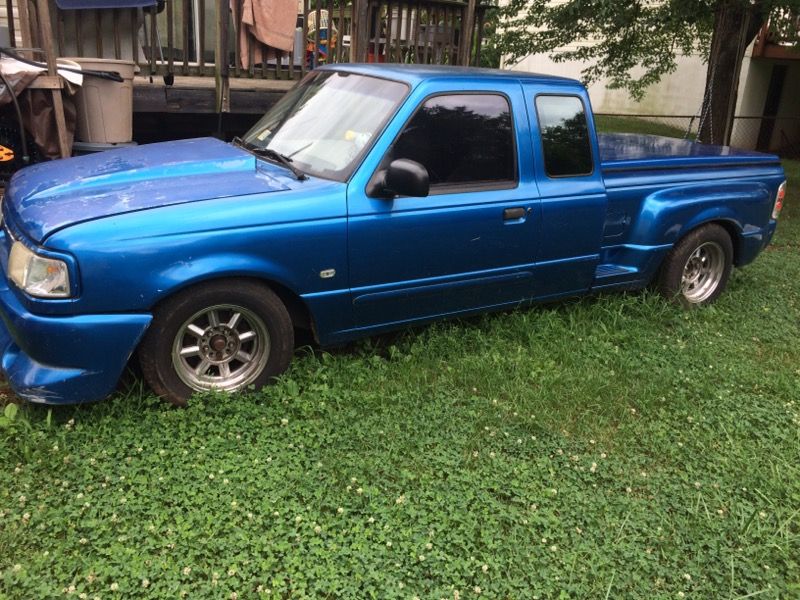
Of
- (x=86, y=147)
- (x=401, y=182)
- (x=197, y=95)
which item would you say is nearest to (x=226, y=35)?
(x=197, y=95)

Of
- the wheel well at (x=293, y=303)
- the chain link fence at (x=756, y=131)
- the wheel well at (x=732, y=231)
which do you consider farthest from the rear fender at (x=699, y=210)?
the chain link fence at (x=756, y=131)

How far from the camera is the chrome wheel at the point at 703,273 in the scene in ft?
17.6

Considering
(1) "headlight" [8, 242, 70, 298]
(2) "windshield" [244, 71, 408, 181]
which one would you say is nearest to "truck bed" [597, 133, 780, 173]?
(2) "windshield" [244, 71, 408, 181]

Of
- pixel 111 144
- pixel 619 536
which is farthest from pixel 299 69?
pixel 619 536

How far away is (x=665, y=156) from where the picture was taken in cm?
515

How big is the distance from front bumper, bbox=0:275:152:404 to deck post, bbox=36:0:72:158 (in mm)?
3007

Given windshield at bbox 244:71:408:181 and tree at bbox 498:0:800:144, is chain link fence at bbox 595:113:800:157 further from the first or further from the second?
windshield at bbox 244:71:408:181

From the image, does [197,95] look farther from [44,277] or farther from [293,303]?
[44,277]

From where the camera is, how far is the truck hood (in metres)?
3.19

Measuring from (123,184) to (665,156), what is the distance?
375 centimetres

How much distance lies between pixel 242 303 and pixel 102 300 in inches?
25.5

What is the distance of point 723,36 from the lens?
9.30m

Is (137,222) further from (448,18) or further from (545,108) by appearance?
(448,18)

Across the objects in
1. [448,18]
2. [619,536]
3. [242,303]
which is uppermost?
[448,18]
